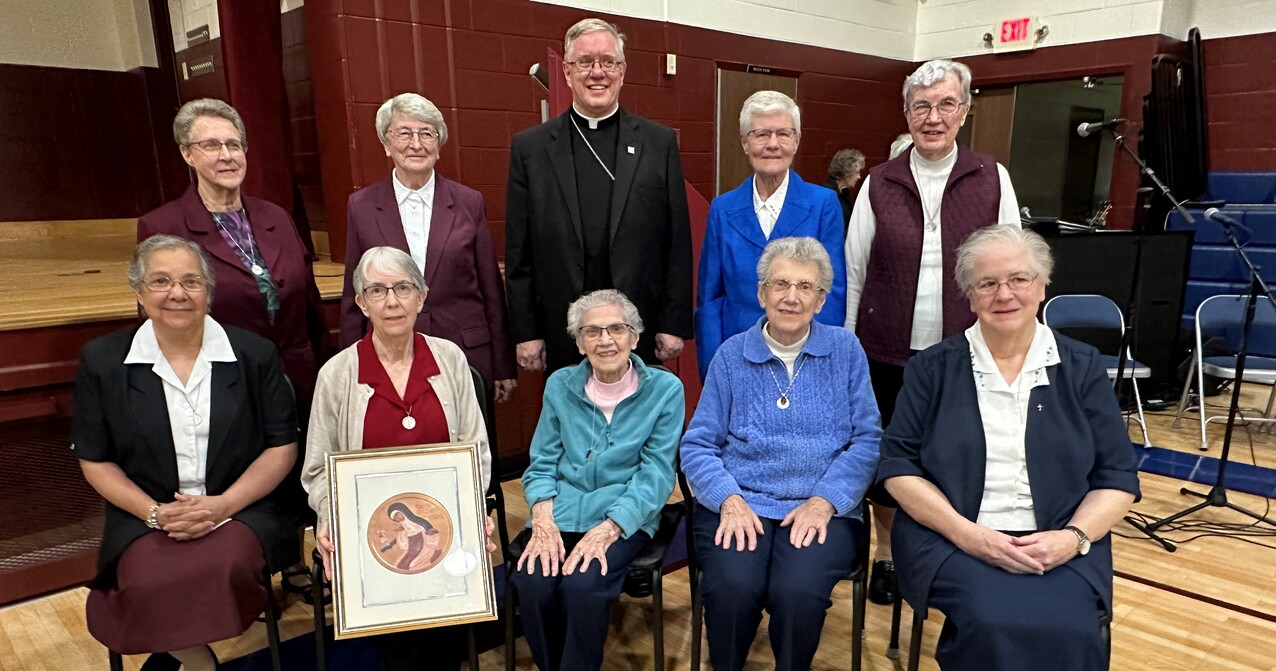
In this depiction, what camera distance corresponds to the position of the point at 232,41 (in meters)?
3.17

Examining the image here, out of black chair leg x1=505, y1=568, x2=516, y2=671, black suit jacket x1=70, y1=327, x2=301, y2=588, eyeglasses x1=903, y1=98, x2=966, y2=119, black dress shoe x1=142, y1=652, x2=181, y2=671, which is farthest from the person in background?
black dress shoe x1=142, y1=652, x2=181, y2=671

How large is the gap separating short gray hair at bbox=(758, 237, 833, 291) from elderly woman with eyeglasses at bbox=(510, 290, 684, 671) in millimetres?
370

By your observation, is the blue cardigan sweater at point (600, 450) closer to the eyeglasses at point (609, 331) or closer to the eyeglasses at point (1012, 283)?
the eyeglasses at point (609, 331)

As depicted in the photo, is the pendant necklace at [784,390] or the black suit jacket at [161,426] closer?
the black suit jacket at [161,426]

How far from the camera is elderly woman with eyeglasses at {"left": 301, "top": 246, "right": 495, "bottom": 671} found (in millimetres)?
1792

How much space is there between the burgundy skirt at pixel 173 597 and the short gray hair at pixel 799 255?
1.47 m

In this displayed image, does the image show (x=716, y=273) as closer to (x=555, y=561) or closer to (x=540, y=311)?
(x=540, y=311)

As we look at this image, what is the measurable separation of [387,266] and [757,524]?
3.64 feet

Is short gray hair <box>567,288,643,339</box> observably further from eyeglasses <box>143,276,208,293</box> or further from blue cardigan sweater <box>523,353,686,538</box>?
eyeglasses <box>143,276,208,293</box>

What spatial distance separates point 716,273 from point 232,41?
2.50m

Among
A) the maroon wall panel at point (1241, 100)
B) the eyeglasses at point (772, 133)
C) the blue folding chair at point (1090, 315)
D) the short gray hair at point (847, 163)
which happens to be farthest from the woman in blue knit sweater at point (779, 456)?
the maroon wall panel at point (1241, 100)

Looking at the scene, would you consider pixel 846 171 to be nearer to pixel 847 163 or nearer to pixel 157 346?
pixel 847 163

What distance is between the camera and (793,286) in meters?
1.80

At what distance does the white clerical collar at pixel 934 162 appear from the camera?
204 cm
